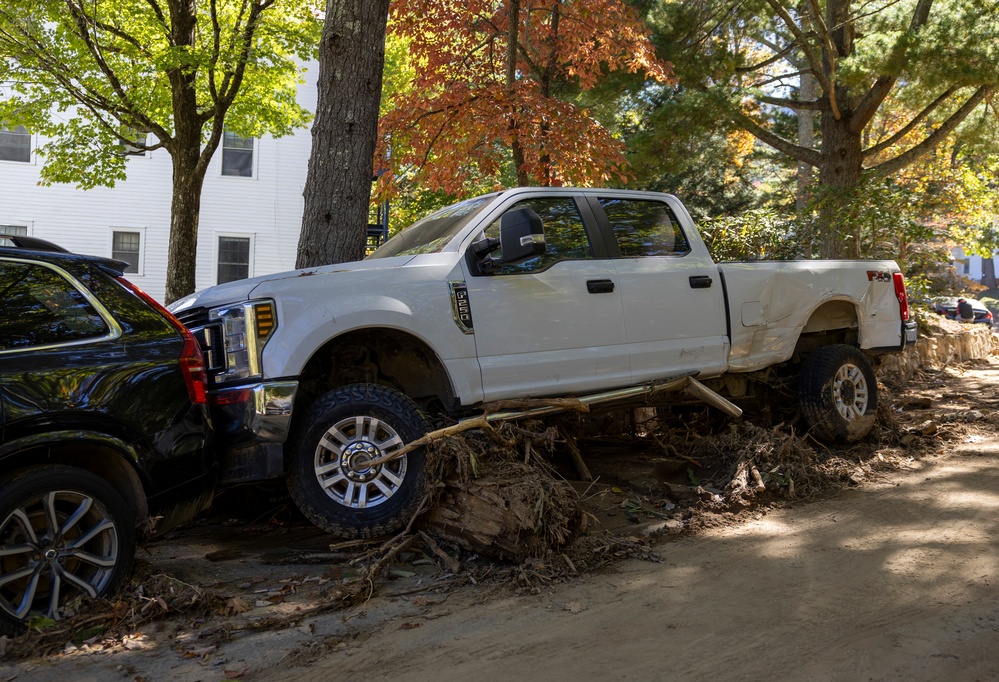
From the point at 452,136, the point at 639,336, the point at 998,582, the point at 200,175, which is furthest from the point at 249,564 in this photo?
the point at 200,175

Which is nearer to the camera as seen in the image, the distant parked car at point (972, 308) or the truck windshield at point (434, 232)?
the truck windshield at point (434, 232)

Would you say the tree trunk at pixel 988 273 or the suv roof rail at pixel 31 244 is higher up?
the tree trunk at pixel 988 273

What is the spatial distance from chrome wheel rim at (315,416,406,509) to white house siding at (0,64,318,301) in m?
15.5

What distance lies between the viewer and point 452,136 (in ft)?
38.2

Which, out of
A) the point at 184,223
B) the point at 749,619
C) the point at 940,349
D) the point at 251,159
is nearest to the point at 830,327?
the point at 749,619

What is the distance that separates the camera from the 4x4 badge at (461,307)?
18.3 ft

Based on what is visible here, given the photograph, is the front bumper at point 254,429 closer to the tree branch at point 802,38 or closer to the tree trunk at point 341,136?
the tree trunk at point 341,136

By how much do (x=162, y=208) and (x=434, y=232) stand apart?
50.5 ft

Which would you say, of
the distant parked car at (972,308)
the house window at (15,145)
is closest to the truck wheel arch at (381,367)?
the house window at (15,145)

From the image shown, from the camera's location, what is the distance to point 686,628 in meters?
3.98

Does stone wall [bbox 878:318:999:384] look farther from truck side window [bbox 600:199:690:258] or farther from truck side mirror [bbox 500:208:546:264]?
truck side mirror [bbox 500:208:546:264]

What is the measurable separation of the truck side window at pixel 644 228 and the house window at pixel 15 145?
665 inches

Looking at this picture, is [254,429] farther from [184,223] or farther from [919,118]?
[919,118]

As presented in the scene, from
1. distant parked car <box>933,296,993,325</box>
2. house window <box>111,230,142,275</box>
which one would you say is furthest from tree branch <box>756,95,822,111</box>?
house window <box>111,230,142,275</box>
